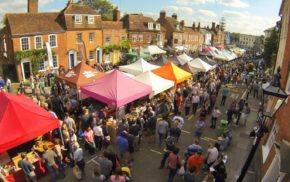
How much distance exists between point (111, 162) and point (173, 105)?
7709 mm

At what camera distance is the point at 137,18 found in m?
39.1

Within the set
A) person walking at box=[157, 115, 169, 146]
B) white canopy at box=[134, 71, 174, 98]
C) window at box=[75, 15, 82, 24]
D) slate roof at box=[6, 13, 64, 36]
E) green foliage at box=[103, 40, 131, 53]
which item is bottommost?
person walking at box=[157, 115, 169, 146]

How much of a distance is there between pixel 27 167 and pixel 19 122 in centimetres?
168

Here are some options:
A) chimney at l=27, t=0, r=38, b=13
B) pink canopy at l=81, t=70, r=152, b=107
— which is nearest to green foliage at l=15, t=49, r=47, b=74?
chimney at l=27, t=0, r=38, b=13

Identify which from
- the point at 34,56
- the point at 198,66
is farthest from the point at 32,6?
the point at 198,66

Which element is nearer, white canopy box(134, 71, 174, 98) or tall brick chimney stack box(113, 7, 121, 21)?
white canopy box(134, 71, 174, 98)

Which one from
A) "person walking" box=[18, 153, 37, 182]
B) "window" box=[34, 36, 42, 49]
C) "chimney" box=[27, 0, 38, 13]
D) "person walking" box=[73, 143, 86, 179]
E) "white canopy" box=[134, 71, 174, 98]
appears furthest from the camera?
"chimney" box=[27, 0, 38, 13]

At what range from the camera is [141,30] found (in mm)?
37969

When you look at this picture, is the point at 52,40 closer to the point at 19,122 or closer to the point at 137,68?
the point at 137,68

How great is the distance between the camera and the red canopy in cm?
759

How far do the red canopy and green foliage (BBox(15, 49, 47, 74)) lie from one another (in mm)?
14511

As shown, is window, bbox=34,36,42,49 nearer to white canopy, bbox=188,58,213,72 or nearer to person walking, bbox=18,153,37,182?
white canopy, bbox=188,58,213,72

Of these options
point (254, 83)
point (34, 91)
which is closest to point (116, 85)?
point (34, 91)

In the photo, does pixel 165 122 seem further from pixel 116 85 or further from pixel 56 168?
pixel 56 168
